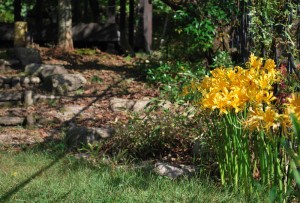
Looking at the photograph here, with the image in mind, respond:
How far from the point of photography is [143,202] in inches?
173

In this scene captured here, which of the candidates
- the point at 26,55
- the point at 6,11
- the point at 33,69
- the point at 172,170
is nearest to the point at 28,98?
the point at 33,69

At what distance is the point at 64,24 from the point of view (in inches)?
587

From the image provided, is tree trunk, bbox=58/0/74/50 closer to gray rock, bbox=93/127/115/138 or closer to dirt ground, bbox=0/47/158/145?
dirt ground, bbox=0/47/158/145

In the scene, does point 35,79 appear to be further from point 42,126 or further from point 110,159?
point 110,159

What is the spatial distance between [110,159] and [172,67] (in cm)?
340

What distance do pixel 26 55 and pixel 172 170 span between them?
311 inches

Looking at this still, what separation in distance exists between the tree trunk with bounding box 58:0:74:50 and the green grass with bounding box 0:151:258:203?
9268mm

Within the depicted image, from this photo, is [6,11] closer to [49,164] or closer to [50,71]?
[50,71]

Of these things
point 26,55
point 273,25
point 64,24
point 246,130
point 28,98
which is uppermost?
point 273,25

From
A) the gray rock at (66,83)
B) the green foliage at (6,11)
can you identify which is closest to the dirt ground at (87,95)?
the gray rock at (66,83)

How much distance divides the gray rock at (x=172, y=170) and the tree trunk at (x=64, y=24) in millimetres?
9713

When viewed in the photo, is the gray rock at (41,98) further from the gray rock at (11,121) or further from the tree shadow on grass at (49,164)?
the gray rock at (11,121)

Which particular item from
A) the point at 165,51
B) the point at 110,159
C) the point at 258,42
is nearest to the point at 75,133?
the point at 110,159

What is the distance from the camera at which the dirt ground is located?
8.36m
